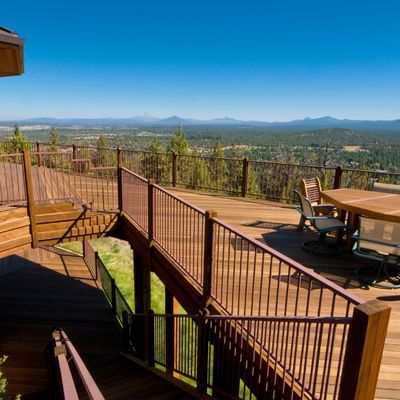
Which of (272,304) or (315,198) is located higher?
(315,198)

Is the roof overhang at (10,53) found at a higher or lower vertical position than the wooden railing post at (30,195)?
higher

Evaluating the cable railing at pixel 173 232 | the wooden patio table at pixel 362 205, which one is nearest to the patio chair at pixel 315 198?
the wooden patio table at pixel 362 205

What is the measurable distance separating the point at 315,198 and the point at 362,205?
217cm

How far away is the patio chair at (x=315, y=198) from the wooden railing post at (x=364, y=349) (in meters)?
5.25

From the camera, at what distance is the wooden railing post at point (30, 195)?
669 centimetres

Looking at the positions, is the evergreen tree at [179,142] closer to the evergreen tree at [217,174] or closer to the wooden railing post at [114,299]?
the evergreen tree at [217,174]

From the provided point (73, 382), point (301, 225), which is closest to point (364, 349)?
point (73, 382)

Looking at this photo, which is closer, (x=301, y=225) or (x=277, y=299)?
(x=277, y=299)

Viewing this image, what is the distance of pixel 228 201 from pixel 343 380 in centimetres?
819

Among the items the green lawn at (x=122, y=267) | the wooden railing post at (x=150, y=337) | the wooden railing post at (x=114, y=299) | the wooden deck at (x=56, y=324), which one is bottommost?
the green lawn at (x=122, y=267)

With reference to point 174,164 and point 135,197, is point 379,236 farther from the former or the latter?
point 174,164

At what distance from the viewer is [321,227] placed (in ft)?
19.3

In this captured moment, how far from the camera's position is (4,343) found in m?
8.10

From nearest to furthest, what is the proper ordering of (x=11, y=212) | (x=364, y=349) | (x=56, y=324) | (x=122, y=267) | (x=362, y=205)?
(x=364, y=349) < (x=362, y=205) < (x=11, y=212) < (x=56, y=324) < (x=122, y=267)
